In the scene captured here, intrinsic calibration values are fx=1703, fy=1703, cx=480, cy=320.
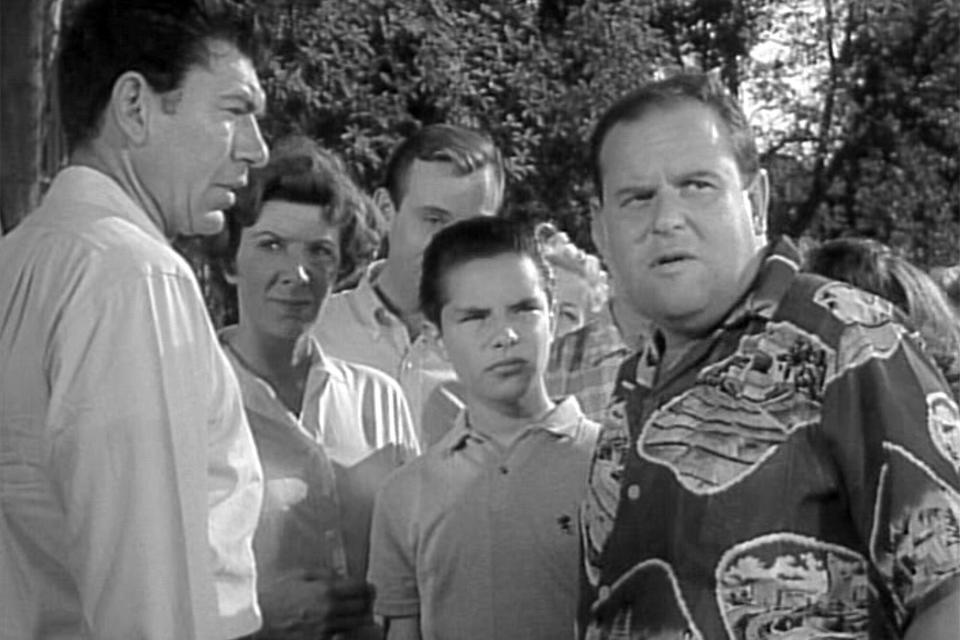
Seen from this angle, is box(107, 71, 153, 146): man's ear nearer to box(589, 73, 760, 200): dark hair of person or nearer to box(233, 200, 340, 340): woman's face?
box(589, 73, 760, 200): dark hair of person

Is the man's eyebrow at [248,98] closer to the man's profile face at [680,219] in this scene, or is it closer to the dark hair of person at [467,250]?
the man's profile face at [680,219]

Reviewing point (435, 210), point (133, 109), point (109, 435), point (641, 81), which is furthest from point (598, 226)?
point (641, 81)

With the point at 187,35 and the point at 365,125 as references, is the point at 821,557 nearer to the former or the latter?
the point at 187,35

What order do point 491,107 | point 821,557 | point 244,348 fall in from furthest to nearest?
point 491,107
point 244,348
point 821,557

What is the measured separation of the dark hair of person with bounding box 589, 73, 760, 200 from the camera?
221 cm

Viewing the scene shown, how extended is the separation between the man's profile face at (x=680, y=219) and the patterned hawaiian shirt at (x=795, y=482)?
4 centimetres

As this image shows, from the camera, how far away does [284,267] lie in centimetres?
295

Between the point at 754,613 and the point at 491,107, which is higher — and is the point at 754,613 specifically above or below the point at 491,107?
below

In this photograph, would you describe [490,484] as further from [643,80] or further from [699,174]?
[643,80]

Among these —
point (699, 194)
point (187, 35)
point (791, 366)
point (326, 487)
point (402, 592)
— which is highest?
point (187, 35)

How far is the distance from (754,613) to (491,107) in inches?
370

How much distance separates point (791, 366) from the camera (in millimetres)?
1979

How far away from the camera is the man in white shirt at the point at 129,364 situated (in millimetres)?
1947

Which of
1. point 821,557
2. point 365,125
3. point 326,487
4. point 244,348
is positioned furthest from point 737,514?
point 365,125
